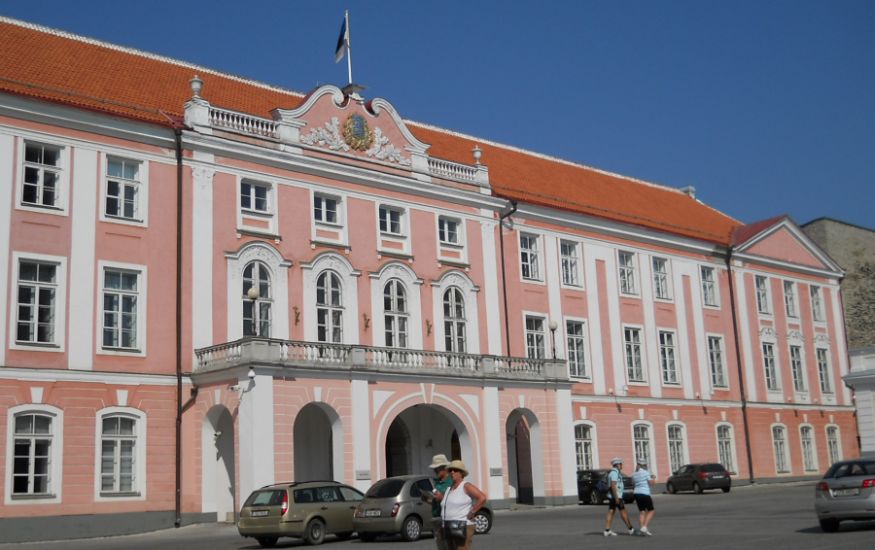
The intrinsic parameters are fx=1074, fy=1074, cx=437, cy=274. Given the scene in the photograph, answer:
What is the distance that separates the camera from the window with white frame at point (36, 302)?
2720 cm

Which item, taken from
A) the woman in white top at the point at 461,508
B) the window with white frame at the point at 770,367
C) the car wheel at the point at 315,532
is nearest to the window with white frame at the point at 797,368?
the window with white frame at the point at 770,367

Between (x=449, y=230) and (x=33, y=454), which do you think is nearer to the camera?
(x=33, y=454)

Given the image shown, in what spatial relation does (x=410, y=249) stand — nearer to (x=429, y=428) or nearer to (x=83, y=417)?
(x=429, y=428)

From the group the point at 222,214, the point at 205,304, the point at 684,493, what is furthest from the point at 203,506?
the point at 684,493

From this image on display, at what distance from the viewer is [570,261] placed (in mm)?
42219

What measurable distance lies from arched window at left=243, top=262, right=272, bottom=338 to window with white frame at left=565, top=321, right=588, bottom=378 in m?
13.6

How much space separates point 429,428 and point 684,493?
1205 cm

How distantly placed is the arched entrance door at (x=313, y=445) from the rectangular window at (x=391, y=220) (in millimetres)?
6679

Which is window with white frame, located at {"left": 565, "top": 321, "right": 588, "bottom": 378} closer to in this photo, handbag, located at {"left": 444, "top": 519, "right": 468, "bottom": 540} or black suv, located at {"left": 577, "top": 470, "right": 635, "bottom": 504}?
black suv, located at {"left": 577, "top": 470, "right": 635, "bottom": 504}

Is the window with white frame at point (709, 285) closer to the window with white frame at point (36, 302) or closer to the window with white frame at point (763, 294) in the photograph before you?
the window with white frame at point (763, 294)

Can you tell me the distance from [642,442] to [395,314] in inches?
532

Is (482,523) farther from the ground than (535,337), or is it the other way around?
(535,337)

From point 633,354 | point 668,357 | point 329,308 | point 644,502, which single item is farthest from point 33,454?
point 668,357

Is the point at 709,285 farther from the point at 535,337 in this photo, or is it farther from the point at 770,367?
the point at 535,337
